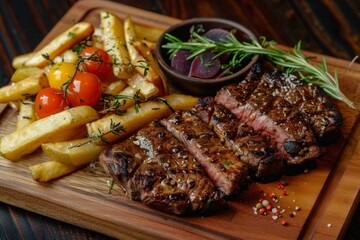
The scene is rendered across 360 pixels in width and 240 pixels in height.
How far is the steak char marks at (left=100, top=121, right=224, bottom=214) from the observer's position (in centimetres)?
539

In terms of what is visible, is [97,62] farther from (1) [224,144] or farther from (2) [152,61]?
(1) [224,144]

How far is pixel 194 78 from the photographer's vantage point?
6.33m

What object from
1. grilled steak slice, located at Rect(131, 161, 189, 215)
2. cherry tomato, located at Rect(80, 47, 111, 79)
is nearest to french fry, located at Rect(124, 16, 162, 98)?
cherry tomato, located at Rect(80, 47, 111, 79)

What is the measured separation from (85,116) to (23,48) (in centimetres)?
216

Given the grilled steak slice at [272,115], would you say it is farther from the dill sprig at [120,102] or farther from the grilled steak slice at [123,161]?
the grilled steak slice at [123,161]

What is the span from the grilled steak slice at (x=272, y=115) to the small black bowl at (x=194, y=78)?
0.20 meters

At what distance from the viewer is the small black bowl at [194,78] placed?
632 cm

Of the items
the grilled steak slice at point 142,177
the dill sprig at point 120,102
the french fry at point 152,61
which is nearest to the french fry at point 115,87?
the dill sprig at point 120,102

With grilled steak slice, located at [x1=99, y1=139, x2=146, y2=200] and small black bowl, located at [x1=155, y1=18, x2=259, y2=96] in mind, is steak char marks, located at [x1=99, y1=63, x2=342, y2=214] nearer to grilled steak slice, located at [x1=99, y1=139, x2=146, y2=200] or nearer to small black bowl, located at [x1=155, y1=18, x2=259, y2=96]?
grilled steak slice, located at [x1=99, y1=139, x2=146, y2=200]

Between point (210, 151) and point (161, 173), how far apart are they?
0.42 meters

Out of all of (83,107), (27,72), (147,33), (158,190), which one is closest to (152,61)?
(147,33)

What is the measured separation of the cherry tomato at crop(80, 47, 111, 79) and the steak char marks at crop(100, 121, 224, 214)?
0.77 meters

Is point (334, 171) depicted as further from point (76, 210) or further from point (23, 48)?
point (23, 48)

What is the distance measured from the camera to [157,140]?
5730 millimetres
